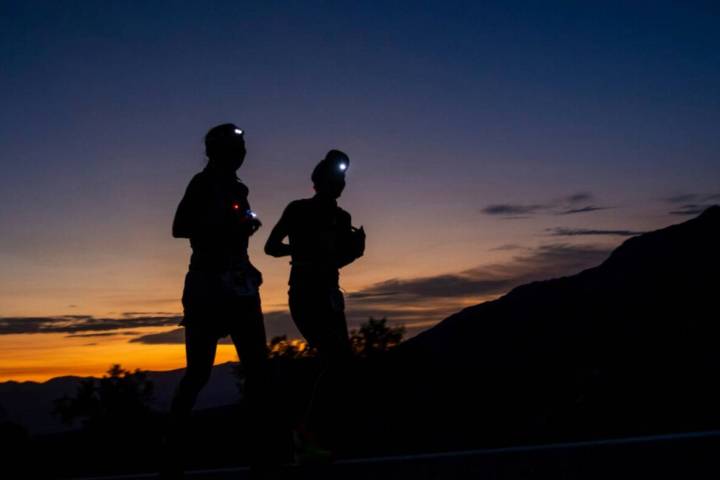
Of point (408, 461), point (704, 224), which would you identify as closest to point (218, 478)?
point (408, 461)

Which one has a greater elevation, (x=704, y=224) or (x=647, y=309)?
(x=704, y=224)

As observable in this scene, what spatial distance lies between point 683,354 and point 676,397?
3959 millimetres

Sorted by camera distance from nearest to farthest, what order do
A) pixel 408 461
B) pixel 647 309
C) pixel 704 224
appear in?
pixel 408 461, pixel 647 309, pixel 704 224

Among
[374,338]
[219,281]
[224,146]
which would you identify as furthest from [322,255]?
[374,338]

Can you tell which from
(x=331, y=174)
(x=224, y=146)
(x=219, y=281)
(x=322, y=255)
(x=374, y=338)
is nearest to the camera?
(x=219, y=281)

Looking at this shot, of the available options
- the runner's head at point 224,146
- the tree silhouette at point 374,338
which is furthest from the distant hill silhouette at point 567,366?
the runner's head at point 224,146

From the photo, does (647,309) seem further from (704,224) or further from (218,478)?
(218,478)

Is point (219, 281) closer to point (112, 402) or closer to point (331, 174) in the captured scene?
point (331, 174)

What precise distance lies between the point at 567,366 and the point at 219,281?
23.5 meters

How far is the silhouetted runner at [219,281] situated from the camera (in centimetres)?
557

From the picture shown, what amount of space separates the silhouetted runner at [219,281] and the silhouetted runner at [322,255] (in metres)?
0.34

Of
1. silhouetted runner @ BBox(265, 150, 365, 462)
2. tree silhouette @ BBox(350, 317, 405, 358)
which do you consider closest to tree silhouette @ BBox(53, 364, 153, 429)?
tree silhouette @ BBox(350, 317, 405, 358)

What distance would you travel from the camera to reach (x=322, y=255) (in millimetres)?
6066

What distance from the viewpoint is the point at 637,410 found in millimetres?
18516
